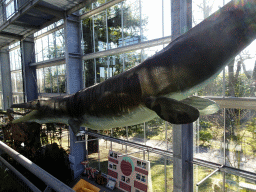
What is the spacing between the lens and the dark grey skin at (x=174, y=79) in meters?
0.88

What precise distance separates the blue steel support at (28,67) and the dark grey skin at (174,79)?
1733 centimetres

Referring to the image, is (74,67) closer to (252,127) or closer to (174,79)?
(252,127)

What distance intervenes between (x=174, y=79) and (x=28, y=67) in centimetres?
1879

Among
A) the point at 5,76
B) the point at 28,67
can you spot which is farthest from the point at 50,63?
the point at 5,76

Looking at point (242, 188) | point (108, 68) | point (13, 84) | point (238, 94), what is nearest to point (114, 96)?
point (238, 94)

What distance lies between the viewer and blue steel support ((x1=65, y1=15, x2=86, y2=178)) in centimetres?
1235

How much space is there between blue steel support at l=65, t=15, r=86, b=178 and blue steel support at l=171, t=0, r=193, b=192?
7.21 metres

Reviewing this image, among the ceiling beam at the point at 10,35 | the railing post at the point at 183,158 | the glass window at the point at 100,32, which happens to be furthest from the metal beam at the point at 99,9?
the railing post at the point at 183,158

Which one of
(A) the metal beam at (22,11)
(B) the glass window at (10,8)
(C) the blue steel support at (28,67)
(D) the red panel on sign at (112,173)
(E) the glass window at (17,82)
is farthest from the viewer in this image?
(E) the glass window at (17,82)

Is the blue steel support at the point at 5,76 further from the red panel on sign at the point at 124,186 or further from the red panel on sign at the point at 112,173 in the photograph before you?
the red panel on sign at the point at 124,186

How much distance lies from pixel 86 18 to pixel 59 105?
12442 mm

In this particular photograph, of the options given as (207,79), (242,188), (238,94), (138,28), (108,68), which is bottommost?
(242,188)

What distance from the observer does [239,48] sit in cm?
88

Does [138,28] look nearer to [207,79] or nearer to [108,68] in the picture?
[108,68]
